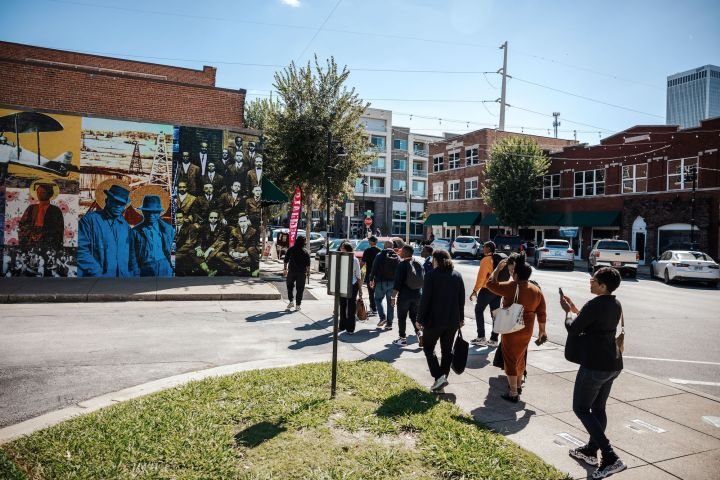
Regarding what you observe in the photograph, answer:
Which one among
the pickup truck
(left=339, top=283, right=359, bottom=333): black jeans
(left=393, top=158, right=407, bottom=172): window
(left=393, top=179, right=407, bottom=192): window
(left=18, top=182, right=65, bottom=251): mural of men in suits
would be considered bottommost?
(left=339, top=283, right=359, bottom=333): black jeans

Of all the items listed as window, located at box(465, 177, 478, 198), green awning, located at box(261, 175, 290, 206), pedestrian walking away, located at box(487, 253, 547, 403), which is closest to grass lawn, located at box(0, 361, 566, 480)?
pedestrian walking away, located at box(487, 253, 547, 403)

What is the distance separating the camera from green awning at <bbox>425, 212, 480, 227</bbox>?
4516 centimetres

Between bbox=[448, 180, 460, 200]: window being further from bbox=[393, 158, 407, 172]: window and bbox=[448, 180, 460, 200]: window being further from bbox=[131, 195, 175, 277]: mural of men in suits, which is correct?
bbox=[131, 195, 175, 277]: mural of men in suits

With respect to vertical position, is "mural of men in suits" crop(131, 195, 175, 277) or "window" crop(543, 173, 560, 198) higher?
"window" crop(543, 173, 560, 198)

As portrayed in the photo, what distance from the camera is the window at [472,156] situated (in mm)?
45875

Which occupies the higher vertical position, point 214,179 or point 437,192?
point 437,192

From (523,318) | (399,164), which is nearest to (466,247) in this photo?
(523,318)

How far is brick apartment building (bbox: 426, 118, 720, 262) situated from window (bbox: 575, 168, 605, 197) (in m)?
0.07

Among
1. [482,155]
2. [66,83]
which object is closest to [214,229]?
[66,83]

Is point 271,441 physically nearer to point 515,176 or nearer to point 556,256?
point 556,256

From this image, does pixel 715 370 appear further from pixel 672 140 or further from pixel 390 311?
pixel 672 140

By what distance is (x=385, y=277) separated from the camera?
988 cm

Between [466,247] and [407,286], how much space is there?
26925mm

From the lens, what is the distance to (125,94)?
18.0m
